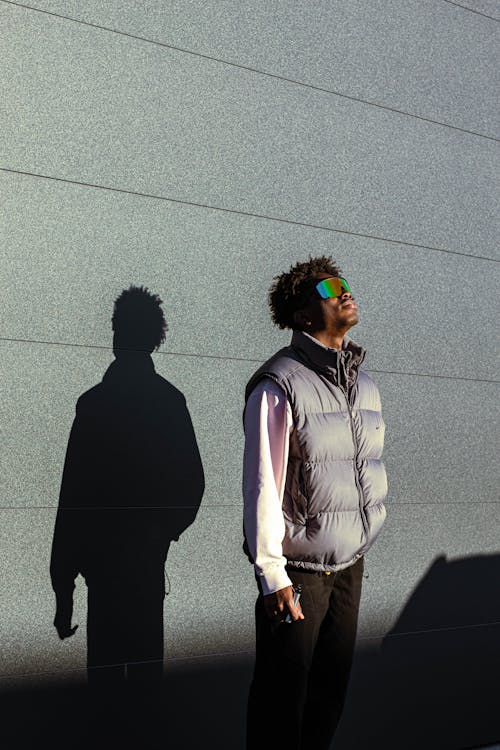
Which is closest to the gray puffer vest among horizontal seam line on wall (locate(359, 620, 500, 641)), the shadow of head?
the shadow of head

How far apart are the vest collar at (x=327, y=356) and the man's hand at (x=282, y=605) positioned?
73 cm

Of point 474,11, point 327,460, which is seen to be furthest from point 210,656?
point 474,11

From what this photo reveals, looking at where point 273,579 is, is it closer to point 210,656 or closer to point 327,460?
point 327,460

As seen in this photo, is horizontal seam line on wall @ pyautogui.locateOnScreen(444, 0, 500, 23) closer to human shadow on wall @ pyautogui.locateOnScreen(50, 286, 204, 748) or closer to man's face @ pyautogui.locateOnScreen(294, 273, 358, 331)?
human shadow on wall @ pyautogui.locateOnScreen(50, 286, 204, 748)

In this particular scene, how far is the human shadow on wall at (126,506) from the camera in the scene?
147 inches

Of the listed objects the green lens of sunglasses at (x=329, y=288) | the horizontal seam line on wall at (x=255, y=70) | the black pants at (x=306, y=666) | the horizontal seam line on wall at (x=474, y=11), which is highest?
the horizontal seam line on wall at (x=474, y=11)

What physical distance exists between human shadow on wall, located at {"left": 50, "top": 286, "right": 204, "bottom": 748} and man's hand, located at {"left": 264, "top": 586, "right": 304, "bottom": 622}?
48.3 inches

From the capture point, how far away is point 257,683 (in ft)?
9.39

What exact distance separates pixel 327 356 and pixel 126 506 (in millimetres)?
1351

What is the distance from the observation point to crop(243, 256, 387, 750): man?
2.78 meters

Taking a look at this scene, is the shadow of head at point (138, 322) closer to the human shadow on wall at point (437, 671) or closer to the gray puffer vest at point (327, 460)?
the gray puffer vest at point (327, 460)

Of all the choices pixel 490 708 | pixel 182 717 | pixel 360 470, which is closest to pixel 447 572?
pixel 490 708

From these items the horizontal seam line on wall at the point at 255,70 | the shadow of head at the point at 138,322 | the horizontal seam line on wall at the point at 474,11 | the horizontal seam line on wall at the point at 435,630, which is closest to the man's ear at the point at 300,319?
the shadow of head at the point at 138,322

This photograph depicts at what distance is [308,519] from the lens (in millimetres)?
2863
